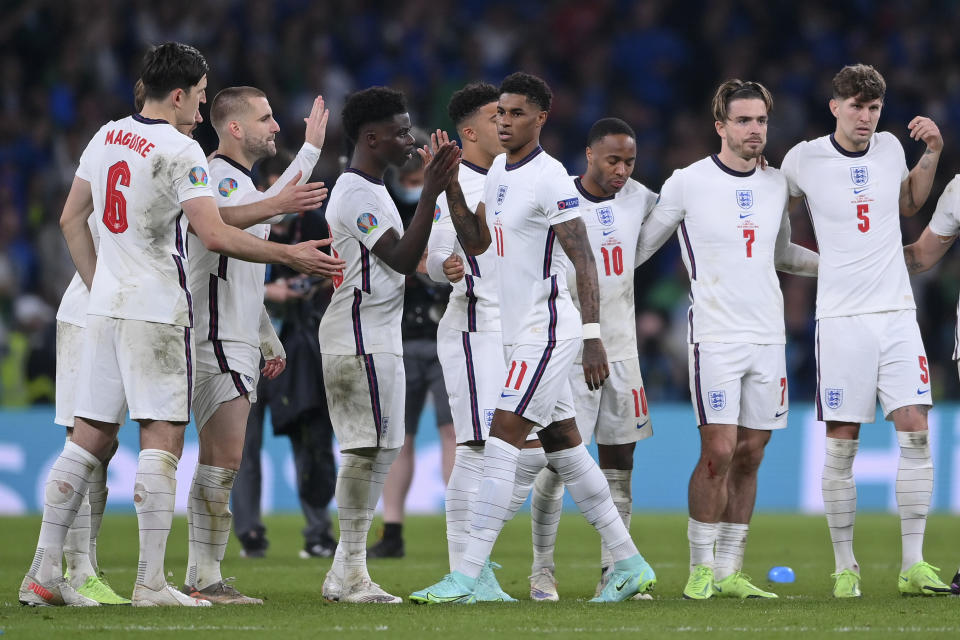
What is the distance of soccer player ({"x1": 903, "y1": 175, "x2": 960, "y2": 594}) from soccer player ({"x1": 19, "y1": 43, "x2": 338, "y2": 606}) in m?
3.51

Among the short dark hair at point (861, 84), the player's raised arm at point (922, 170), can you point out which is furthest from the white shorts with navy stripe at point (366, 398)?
the player's raised arm at point (922, 170)

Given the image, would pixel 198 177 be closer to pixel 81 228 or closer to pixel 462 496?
pixel 81 228

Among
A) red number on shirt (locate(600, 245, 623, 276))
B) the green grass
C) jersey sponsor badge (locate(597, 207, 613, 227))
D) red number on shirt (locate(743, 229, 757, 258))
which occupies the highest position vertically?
jersey sponsor badge (locate(597, 207, 613, 227))

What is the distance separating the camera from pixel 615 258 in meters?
7.72

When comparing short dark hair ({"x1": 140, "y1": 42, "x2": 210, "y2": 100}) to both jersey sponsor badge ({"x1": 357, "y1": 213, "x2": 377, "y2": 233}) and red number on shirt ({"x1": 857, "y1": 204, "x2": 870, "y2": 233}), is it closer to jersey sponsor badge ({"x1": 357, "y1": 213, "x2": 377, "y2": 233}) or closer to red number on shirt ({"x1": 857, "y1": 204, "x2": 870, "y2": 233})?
jersey sponsor badge ({"x1": 357, "y1": 213, "x2": 377, "y2": 233})

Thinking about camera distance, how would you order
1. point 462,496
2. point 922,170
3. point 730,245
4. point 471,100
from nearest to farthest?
1. point 462,496
2. point 730,245
3. point 922,170
4. point 471,100

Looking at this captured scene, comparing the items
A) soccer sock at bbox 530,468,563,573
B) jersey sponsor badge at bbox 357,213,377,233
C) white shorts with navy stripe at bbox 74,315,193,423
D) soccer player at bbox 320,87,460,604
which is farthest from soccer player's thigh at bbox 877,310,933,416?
white shorts with navy stripe at bbox 74,315,193,423

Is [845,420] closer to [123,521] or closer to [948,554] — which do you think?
[948,554]

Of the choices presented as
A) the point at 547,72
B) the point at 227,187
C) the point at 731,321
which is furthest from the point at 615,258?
the point at 547,72

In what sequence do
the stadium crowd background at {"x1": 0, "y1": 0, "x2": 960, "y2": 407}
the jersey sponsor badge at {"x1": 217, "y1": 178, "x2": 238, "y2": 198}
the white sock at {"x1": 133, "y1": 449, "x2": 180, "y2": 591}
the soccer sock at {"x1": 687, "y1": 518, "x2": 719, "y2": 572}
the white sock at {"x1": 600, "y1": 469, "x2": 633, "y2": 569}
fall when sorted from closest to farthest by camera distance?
the white sock at {"x1": 133, "y1": 449, "x2": 180, "y2": 591}
the jersey sponsor badge at {"x1": 217, "y1": 178, "x2": 238, "y2": 198}
the soccer sock at {"x1": 687, "y1": 518, "x2": 719, "y2": 572}
the white sock at {"x1": 600, "y1": 469, "x2": 633, "y2": 569}
the stadium crowd background at {"x1": 0, "y1": 0, "x2": 960, "y2": 407}

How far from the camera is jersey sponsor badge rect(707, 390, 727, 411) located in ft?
24.2

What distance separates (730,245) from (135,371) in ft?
10.6

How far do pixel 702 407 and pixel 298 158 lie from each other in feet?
8.23

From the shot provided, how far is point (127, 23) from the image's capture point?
58.9ft
